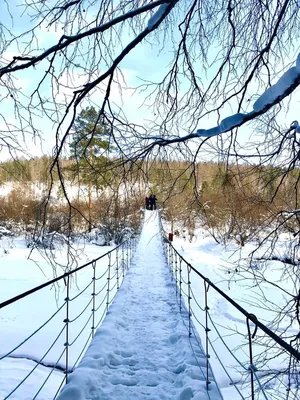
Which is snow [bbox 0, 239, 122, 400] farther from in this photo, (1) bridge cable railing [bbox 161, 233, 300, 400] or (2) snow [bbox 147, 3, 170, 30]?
(2) snow [bbox 147, 3, 170, 30]

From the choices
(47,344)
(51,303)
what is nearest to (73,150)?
(47,344)

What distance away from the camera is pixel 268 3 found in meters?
1.77

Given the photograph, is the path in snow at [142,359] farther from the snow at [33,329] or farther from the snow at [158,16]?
the snow at [158,16]

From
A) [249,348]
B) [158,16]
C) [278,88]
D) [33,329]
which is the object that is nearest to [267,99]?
[278,88]

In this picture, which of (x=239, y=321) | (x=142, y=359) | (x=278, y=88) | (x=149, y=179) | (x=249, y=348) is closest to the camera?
(x=278, y=88)

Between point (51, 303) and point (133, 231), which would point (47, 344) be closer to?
point (51, 303)

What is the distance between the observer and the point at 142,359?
225cm

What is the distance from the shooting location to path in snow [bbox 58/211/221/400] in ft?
5.75

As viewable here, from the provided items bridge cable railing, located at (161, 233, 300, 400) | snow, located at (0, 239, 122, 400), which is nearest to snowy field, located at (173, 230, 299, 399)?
bridge cable railing, located at (161, 233, 300, 400)

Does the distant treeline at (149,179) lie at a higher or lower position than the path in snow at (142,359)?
higher

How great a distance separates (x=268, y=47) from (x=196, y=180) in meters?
0.85

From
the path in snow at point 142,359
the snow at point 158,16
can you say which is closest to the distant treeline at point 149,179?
the path in snow at point 142,359

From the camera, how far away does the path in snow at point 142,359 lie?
175cm

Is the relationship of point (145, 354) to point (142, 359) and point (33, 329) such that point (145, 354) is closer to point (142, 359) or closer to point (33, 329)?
point (142, 359)
